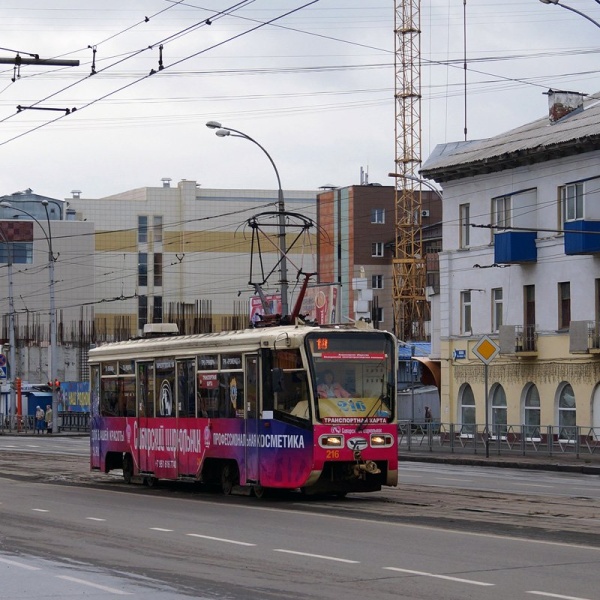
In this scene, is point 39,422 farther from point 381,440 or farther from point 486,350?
point 381,440

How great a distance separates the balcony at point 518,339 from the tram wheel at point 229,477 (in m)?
25.7

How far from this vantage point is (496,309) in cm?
5016

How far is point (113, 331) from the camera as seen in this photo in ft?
366

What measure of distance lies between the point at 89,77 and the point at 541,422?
80.3ft

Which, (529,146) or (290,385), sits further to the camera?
(529,146)

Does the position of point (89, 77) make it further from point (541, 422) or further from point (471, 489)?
point (541, 422)

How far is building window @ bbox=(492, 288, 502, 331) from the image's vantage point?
50.0 metres

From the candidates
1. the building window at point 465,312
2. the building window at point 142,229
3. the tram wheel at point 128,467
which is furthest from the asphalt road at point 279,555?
the building window at point 142,229

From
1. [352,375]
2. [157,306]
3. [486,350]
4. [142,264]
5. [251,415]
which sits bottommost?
A: [251,415]

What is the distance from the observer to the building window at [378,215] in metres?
106

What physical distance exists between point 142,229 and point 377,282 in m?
21.8

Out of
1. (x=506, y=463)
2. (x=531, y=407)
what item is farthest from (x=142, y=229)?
(x=506, y=463)

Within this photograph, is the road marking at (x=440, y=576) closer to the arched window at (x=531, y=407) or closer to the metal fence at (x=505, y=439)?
the metal fence at (x=505, y=439)

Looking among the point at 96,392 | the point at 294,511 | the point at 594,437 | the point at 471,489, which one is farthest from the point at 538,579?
the point at 594,437
